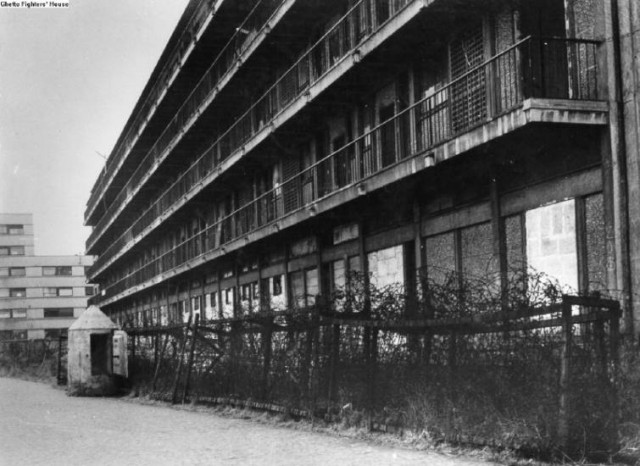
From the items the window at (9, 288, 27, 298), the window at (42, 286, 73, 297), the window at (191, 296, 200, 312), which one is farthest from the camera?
the window at (42, 286, 73, 297)

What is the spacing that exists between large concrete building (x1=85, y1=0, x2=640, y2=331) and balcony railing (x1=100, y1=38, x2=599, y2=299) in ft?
0.13

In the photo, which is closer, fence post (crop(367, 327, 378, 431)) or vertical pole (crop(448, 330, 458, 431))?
vertical pole (crop(448, 330, 458, 431))

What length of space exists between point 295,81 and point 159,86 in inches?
692

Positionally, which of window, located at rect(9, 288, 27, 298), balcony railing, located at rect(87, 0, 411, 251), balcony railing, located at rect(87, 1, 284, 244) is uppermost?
balcony railing, located at rect(87, 1, 284, 244)

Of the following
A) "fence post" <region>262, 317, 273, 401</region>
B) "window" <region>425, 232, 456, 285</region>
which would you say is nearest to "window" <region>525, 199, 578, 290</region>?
"window" <region>425, 232, 456, 285</region>

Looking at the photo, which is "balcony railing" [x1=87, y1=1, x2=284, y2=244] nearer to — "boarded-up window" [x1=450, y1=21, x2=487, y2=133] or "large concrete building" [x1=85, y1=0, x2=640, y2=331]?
"large concrete building" [x1=85, y1=0, x2=640, y2=331]

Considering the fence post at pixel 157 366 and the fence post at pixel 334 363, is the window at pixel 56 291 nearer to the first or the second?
the fence post at pixel 157 366

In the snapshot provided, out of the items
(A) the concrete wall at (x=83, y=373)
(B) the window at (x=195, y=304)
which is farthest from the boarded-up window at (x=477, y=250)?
(B) the window at (x=195, y=304)

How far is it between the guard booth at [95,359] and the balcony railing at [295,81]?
776 centimetres

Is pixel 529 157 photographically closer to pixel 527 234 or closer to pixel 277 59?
pixel 527 234

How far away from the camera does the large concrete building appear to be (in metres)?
12.8

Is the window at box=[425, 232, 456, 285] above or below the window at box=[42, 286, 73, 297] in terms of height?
below

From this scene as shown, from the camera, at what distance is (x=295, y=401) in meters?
13.1

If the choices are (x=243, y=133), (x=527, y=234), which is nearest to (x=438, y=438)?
(x=527, y=234)
